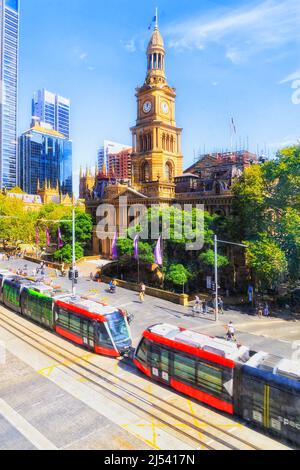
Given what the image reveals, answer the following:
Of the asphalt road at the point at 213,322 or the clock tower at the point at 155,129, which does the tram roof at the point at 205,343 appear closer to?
the asphalt road at the point at 213,322

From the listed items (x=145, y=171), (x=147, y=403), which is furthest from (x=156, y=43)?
(x=147, y=403)

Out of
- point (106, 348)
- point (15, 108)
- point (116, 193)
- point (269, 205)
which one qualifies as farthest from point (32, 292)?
point (15, 108)

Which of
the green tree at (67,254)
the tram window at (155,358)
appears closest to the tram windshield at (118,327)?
the tram window at (155,358)

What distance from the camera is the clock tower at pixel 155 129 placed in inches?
2564

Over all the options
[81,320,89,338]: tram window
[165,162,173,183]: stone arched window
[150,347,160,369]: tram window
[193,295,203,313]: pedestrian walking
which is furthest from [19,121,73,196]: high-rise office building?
[150,347,160,369]: tram window

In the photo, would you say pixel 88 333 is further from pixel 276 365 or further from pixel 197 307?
pixel 197 307

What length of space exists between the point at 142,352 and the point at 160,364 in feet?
4.77

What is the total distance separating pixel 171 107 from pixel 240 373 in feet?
206

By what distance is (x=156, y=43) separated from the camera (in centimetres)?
6800

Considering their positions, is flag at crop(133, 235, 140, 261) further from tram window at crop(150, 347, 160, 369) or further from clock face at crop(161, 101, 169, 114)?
clock face at crop(161, 101, 169, 114)

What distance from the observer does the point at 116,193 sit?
62469 millimetres
